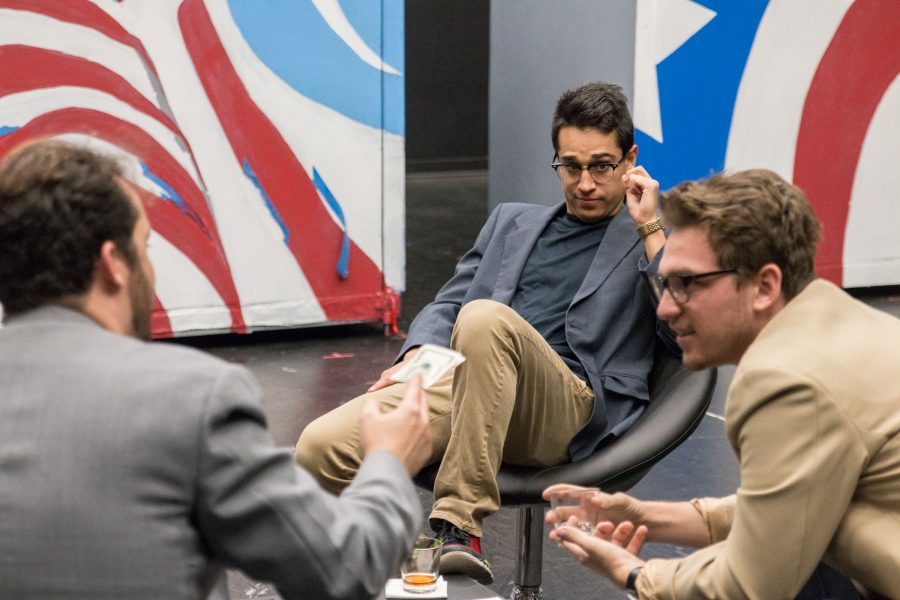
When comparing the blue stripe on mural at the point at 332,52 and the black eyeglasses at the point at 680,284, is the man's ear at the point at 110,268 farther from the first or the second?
the blue stripe on mural at the point at 332,52

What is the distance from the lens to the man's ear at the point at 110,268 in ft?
4.85

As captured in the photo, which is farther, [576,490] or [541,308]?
[541,308]

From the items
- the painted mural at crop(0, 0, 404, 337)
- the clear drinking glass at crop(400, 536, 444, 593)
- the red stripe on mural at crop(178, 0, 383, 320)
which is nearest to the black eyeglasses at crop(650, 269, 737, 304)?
the clear drinking glass at crop(400, 536, 444, 593)

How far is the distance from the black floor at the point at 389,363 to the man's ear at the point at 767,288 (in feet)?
4.74

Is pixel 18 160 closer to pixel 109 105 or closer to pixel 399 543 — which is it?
pixel 399 543

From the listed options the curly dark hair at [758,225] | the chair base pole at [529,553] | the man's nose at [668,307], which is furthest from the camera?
the chair base pole at [529,553]

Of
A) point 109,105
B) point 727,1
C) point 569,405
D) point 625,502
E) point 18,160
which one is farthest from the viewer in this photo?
point 727,1

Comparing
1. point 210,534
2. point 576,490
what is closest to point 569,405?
point 576,490

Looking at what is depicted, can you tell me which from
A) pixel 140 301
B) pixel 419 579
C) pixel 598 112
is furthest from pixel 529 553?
pixel 140 301

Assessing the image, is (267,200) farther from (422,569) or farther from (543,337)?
A: (422,569)

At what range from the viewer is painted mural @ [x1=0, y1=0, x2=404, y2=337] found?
4.93m

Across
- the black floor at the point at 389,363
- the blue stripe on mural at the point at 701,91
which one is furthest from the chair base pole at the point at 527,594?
the blue stripe on mural at the point at 701,91

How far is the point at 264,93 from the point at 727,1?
226cm

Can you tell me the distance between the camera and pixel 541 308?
3299 millimetres
